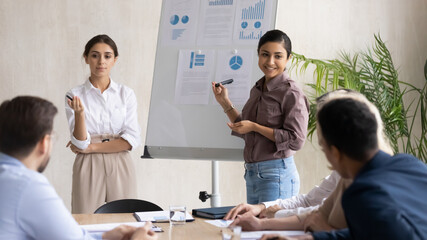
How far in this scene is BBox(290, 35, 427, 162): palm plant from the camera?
459cm

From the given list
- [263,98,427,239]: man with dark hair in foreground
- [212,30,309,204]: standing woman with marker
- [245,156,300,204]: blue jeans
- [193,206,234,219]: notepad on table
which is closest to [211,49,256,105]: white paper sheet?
[212,30,309,204]: standing woman with marker

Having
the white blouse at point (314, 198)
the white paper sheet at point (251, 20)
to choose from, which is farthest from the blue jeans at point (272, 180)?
the white paper sheet at point (251, 20)

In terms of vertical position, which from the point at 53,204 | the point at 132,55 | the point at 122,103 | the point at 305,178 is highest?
the point at 132,55

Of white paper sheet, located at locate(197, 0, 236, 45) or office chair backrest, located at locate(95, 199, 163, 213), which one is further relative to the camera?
white paper sheet, located at locate(197, 0, 236, 45)

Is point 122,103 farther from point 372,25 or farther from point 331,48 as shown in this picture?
point 372,25

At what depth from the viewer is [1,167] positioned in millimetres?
1546

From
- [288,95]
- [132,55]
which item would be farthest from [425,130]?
[132,55]

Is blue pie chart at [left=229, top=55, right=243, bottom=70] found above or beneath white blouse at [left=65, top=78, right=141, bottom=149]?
above

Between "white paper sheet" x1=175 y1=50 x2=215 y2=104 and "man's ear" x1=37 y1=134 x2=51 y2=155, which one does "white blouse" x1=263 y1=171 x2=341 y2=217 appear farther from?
"white paper sheet" x1=175 y1=50 x2=215 y2=104

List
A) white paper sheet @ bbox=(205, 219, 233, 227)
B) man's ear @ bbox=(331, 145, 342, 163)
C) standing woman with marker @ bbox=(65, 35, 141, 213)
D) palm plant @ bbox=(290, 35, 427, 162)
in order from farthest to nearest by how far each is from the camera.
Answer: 1. palm plant @ bbox=(290, 35, 427, 162)
2. standing woman with marker @ bbox=(65, 35, 141, 213)
3. white paper sheet @ bbox=(205, 219, 233, 227)
4. man's ear @ bbox=(331, 145, 342, 163)

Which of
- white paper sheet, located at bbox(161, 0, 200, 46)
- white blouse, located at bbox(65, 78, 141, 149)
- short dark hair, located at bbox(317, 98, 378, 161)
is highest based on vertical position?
white paper sheet, located at bbox(161, 0, 200, 46)

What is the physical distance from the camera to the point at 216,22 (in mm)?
3736

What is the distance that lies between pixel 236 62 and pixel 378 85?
1.66m

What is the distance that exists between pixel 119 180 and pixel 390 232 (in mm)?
2380
